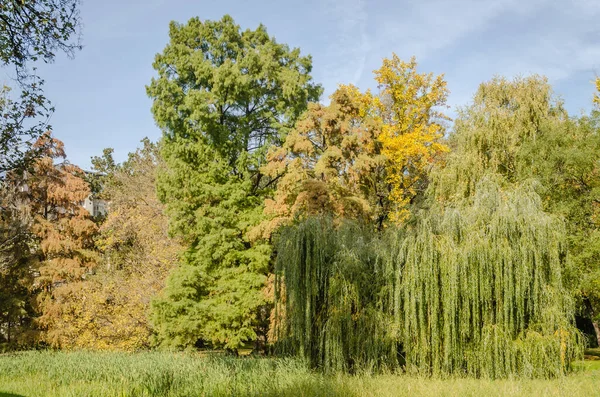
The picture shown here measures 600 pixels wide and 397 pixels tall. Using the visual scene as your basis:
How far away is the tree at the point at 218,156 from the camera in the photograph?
15.4 meters

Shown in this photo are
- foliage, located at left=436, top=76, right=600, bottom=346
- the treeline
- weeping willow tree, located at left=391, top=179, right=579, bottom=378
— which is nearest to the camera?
weeping willow tree, located at left=391, top=179, right=579, bottom=378

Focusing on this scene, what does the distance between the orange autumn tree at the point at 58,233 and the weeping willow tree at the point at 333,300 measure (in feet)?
36.1

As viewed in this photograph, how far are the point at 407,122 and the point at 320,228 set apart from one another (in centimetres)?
961

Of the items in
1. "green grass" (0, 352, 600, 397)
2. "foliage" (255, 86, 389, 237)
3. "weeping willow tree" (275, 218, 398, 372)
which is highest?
"foliage" (255, 86, 389, 237)

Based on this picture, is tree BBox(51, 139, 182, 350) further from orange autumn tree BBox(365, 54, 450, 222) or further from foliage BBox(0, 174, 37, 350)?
orange autumn tree BBox(365, 54, 450, 222)

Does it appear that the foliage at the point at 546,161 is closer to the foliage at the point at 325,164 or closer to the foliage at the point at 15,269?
the foliage at the point at 325,164

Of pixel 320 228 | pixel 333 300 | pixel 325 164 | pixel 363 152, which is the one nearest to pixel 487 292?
pixel 333 300

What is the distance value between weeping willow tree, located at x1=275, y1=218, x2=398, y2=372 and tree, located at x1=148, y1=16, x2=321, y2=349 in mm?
3139

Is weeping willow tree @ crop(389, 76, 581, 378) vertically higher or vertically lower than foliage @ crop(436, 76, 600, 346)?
lower

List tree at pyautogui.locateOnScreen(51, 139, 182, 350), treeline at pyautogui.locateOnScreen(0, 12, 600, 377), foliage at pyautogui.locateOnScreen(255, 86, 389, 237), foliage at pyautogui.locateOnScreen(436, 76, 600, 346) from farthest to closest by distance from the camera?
tree at pyautogui.locateOnScreen(51, 139, 182, 350), foliage at pyautogui.locateOnScreen(255, 86, 389, 237), foliage at pyautogui.locateOnScreen(436, 76, 600, 346), treeline at pyautogui.locateOnScreen(0, 12, 600, 377)

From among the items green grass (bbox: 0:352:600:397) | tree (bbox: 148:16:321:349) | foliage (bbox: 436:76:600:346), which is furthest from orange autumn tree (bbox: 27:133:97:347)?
foliage (bbox: 436:76:600:346)

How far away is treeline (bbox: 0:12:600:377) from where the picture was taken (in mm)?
10875

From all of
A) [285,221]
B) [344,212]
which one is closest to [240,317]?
[285,221]

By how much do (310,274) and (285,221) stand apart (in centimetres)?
327
